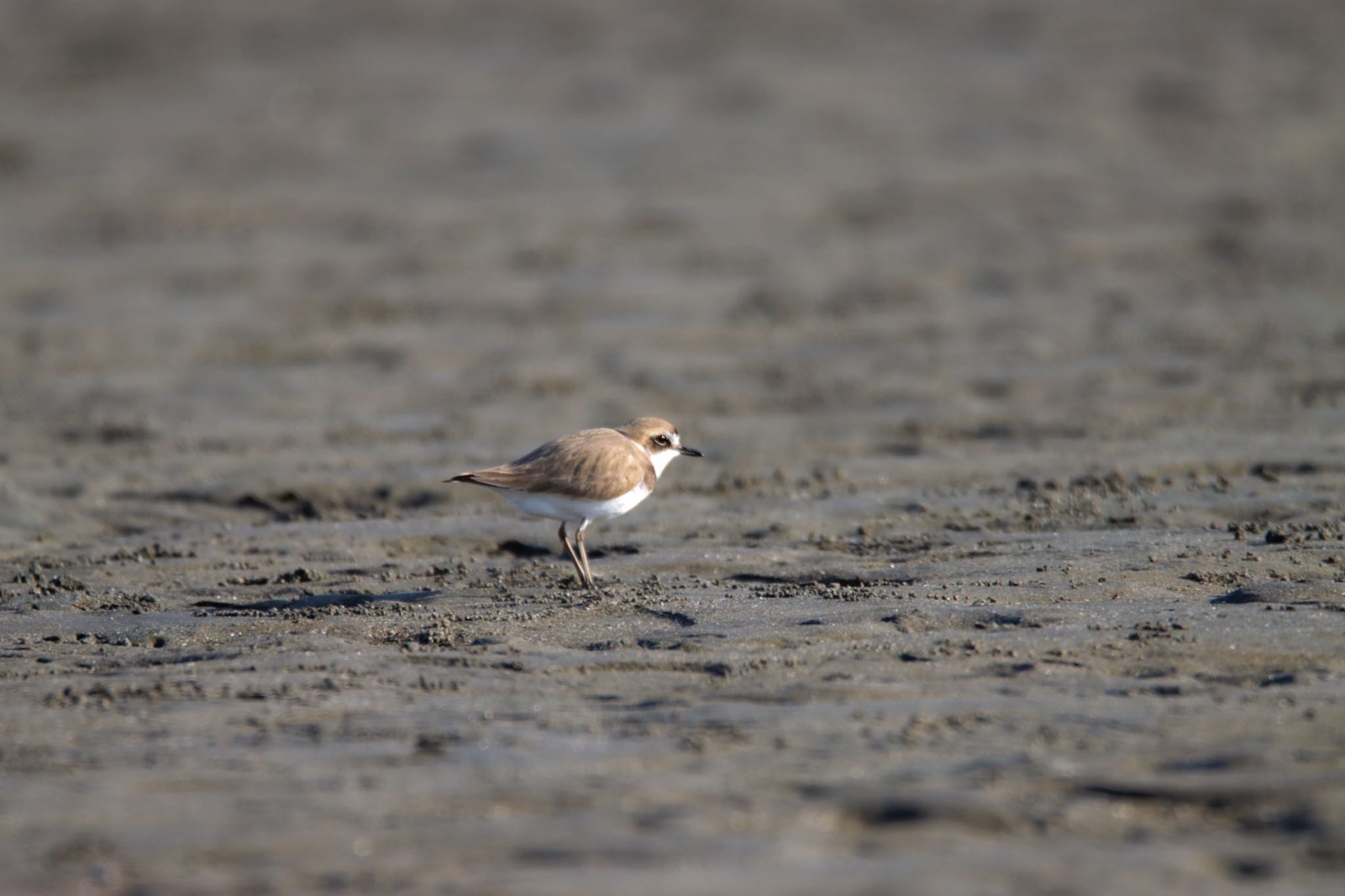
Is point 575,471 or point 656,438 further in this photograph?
point 656,438

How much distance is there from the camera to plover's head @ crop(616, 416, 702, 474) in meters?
7.12

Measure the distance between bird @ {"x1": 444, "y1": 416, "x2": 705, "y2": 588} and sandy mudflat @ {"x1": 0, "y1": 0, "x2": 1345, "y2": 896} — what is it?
29 centimetres

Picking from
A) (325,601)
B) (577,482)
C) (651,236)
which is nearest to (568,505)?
(577,482)

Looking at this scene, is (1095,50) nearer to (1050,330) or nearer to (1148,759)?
(1050,330)

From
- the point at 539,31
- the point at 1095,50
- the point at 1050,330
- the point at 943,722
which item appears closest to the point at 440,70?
the point at 539,31

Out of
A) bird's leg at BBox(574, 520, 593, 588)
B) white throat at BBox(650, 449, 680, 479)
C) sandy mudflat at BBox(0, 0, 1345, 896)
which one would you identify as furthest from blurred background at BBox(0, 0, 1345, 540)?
bird's leg at BBox(574, 520, 593, 588)

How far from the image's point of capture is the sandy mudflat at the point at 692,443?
13.2ft

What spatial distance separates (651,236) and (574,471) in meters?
6.47

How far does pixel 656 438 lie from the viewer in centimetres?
718

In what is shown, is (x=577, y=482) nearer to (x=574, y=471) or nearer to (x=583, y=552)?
(x=574, y=471)

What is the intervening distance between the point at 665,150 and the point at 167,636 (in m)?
10.2

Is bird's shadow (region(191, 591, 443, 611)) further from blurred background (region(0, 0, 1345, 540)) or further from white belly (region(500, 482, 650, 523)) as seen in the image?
blurred background (region(0, 0, 1345, 540))

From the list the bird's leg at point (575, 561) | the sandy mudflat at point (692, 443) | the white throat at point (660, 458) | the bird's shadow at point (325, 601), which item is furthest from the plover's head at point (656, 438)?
the bird's shadow at point (325, 601)

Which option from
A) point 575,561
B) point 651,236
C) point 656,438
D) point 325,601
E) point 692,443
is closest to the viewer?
point 325,601
